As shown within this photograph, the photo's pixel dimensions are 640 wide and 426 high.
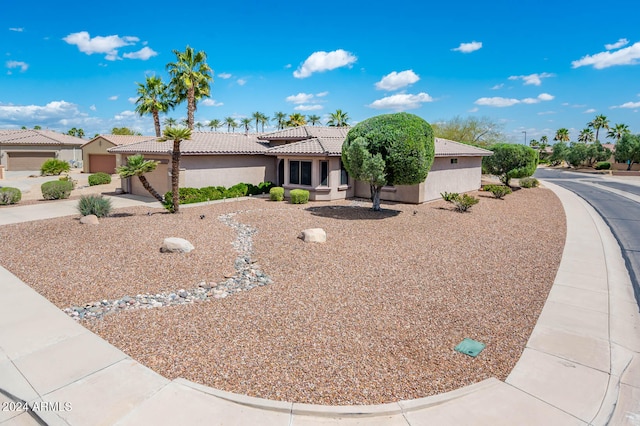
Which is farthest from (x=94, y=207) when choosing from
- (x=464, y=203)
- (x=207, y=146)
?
(x=464, y=203)

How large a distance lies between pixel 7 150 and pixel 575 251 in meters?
55.8

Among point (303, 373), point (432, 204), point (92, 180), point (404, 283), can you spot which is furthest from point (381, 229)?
point (92, 180)

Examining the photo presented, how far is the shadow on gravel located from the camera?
17.7 meters

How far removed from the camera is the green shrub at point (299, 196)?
2170 cm

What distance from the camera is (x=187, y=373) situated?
5742 mm

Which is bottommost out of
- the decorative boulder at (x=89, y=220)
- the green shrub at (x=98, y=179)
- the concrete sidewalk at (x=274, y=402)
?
the concrete sidewalk at (x=274, y=402)

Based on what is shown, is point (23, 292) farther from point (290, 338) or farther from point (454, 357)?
point (454, 357)

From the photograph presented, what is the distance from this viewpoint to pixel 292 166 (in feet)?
78.8

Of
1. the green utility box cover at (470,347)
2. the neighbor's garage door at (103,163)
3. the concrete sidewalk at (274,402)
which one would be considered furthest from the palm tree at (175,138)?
the neighbor's garage door at (103,163)

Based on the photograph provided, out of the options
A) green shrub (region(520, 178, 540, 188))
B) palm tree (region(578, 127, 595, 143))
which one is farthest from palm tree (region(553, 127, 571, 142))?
green shrub (region(520, 178, 540, 188))

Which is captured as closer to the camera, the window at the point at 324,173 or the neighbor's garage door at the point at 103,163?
the window at the point at 324,173

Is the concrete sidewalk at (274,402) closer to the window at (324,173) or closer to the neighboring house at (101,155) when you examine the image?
the window at (324,173)

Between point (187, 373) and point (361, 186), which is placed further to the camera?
point (361, 186)

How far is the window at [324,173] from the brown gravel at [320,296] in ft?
21.3
